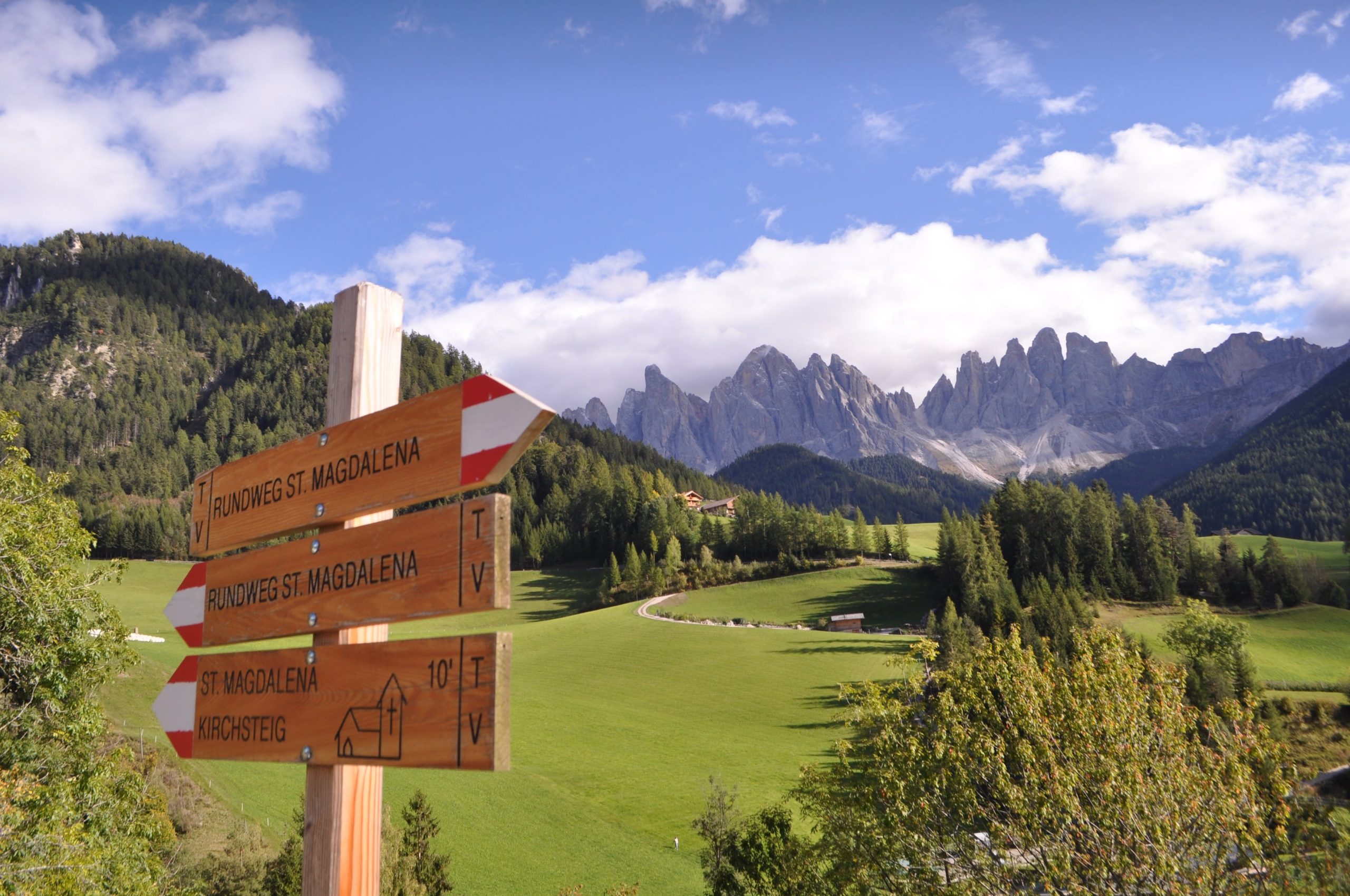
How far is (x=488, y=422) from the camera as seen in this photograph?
3.18 meters

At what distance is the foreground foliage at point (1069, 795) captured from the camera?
45.8ft

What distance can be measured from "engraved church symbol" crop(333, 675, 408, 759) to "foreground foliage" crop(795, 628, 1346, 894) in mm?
13650

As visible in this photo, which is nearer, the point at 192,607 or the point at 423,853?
the point at 192,607

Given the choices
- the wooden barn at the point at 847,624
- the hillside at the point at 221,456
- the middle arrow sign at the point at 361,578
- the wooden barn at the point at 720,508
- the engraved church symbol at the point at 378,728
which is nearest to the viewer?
the middle arrow sign at the point at 361,578

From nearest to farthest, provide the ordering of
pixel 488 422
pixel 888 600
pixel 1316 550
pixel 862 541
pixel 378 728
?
1. pixel 488 422
2. pixel 378 728
3. pixel 888 600
4. pixel 862 541
5. pixel 1316 550

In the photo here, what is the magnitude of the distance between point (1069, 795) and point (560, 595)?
89.2 m

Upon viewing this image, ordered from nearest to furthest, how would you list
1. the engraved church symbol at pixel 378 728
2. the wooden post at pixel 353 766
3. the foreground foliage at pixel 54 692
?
1. the engraved church symbol at pixel 378 728
2. the wooden post at pixel 353 766
3. the foreground foliage at pixel 54 692

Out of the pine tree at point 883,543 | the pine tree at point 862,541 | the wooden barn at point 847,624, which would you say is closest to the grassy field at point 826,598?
the wooden barn at point 847,624

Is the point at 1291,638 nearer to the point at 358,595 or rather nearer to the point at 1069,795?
the point at 1069,795

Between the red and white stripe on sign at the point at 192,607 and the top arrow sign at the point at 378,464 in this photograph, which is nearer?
the top arrow sign at the point at 378,464

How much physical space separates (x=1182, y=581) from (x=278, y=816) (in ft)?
283

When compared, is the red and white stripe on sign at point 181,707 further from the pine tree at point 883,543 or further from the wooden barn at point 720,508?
the wooden barn at point 720,508

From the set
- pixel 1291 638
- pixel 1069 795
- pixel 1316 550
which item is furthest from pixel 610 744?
pixel 1316 550

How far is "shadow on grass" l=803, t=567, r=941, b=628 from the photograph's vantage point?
79688 millimetres
